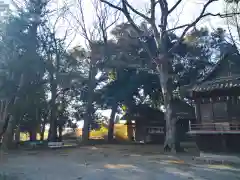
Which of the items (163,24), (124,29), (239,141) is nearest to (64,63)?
(124,29)

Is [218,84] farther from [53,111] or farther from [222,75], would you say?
[53,111]

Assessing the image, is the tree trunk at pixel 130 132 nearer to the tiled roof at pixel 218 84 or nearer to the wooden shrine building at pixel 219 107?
the wooden shrine building at pixel 219 107

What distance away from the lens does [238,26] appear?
21.8 meters

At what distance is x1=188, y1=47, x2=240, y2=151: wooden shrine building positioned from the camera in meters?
15.3

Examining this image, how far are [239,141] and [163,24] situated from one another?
9.81 meters

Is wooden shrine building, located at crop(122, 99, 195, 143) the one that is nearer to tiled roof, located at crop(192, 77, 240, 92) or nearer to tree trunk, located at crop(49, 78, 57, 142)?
tree trunk, located at crop(49, 78, 57, 142)

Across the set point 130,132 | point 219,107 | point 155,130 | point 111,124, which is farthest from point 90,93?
point 219,107

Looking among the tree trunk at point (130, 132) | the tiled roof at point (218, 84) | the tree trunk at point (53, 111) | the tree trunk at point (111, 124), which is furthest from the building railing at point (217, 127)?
the tree trunk at point (130, 132)

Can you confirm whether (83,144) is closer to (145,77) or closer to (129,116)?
(129,116)

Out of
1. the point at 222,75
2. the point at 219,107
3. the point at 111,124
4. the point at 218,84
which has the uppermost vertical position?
the point at 222,75

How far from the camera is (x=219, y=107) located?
16.3 m

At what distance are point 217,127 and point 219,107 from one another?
1395 millimetres

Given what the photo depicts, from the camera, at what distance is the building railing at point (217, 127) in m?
14.8

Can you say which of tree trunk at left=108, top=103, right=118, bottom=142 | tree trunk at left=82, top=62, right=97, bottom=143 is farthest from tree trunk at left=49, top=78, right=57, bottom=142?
tree trunk at left=108, top=103, right=118, bottom=142
